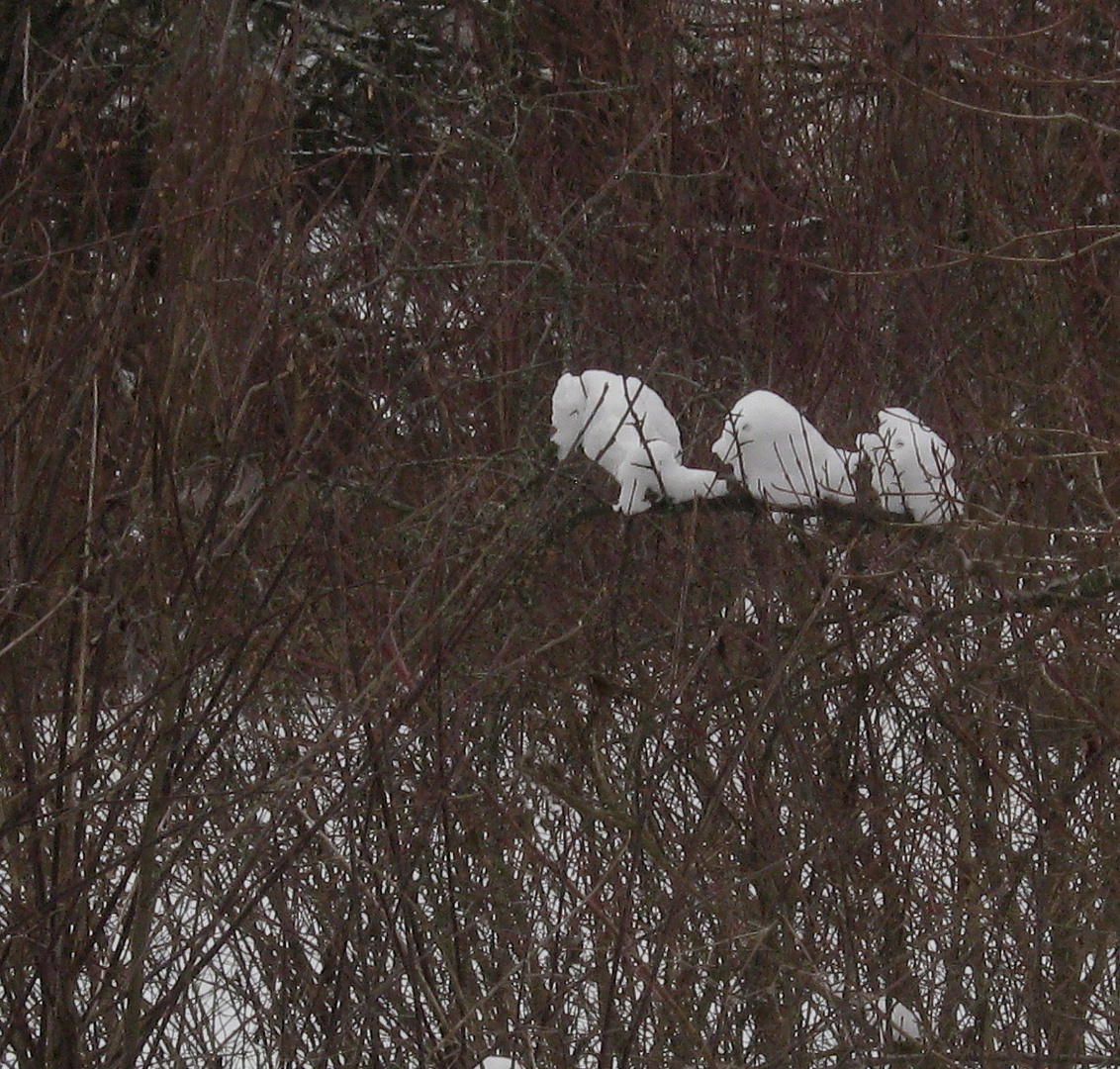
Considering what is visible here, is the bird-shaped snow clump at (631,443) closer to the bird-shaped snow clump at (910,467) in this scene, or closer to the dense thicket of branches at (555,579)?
the dense thicket of branches at (555,579)

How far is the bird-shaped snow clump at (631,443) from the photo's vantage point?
3719mm

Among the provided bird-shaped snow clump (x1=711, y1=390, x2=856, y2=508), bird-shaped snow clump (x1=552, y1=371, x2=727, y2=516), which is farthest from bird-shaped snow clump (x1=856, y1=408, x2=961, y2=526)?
bird-shaped snow clump (x1=552, y1=371, x2=727, y2=516)

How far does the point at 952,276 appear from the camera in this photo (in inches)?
264

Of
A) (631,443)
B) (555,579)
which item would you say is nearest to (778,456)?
(631,443)

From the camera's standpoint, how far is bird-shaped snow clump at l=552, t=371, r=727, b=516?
3.72 meters

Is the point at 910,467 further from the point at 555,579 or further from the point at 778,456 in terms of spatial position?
the point at 555,579

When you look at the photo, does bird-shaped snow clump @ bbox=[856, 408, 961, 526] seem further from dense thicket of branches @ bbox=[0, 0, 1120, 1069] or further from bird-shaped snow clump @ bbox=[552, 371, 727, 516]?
bird-shaped snow clump @ bbox=[552, 371, 727, 516]

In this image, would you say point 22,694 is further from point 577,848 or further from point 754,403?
point 577,848

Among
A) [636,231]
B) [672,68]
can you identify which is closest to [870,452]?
[636,231]

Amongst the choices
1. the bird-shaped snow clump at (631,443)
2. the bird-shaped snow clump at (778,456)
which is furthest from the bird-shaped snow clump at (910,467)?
the bird-shaped snow clump at (631,443)

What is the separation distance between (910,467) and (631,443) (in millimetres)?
805

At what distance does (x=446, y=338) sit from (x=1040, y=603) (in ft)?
10.0

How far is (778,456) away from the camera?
155 inches

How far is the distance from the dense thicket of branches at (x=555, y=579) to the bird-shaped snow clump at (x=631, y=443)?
0.12 metres
